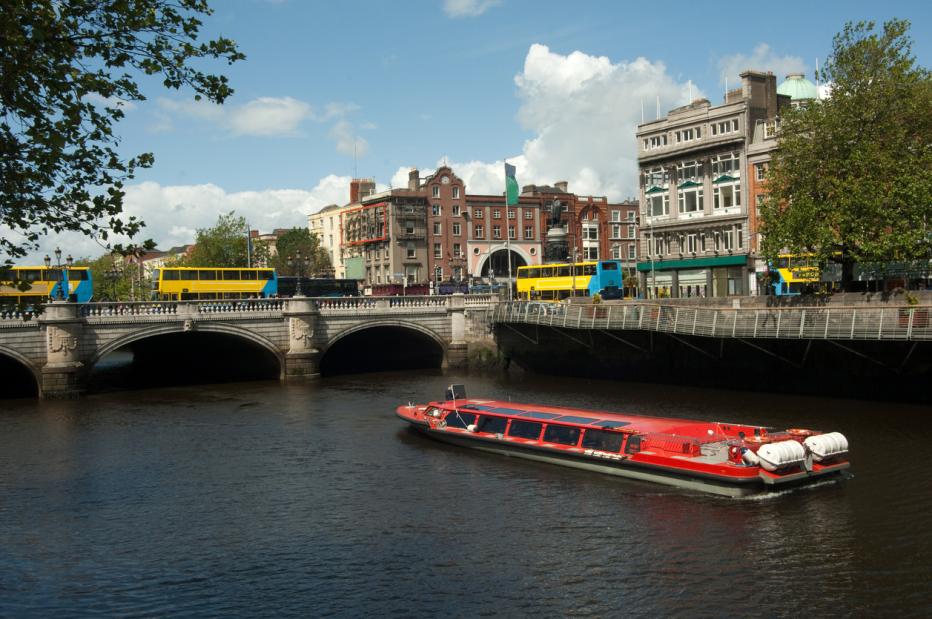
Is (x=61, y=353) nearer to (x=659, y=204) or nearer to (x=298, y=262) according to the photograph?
(x=659, y=204)

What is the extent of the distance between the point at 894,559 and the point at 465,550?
1136 centimetres

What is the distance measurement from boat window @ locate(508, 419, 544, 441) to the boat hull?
0.53 meters

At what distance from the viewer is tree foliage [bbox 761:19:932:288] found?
46344 mm

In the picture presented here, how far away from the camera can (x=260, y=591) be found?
21.9m

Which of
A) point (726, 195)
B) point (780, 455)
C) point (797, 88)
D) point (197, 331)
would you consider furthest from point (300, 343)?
point (797, 88)

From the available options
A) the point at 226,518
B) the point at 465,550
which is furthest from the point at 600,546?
the point at 226,518

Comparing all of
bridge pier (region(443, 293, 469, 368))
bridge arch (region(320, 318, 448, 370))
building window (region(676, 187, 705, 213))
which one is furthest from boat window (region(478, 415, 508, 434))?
building window (region(676, 187, 705, 213))

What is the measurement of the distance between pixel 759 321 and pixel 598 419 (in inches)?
559

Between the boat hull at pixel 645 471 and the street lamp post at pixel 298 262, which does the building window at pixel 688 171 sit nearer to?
the boat hull at pixel 645 471

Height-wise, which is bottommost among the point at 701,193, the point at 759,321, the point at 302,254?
the point at 759,321

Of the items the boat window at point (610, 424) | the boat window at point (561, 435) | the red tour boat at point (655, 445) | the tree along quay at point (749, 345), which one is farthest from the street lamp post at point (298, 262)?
the boat window at point (610, 424)

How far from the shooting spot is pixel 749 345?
4728 centimetres

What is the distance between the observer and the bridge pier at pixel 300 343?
62.1m

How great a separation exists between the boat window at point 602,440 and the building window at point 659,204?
49858 mm
